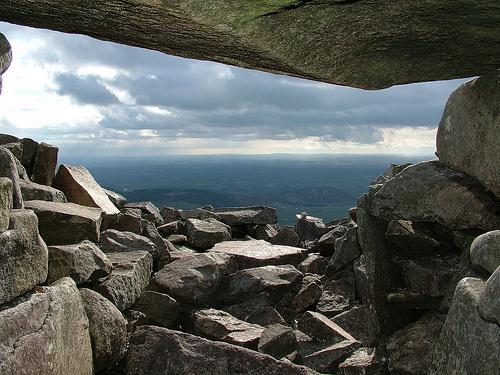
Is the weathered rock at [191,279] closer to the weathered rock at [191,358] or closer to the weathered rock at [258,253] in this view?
the weathered rock at [258,253]

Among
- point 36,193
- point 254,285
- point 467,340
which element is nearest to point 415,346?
point 467,340

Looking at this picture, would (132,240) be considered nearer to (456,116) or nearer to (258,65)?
(258,65)

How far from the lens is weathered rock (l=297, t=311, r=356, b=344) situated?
7.13 meters

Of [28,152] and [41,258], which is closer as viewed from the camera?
[41,258]

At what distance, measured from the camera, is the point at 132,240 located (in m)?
8.66

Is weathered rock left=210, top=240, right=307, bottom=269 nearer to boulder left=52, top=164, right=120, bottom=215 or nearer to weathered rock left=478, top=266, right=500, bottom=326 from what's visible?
boulder left=52, top=164, right=120, bottom=215

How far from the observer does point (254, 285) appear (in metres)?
8.27

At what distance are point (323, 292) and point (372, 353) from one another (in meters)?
2.89

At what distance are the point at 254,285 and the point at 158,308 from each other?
2.13 meters

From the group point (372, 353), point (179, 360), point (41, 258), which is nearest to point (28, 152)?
point (41, 258)

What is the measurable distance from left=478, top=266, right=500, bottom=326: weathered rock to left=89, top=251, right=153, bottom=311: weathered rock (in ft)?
16.2

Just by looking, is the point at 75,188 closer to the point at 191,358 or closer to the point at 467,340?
the point at 191,358

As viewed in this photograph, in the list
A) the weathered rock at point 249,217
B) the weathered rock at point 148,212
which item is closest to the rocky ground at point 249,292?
the weathered rock at point 148,212

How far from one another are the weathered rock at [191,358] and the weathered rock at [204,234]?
20.3ft
